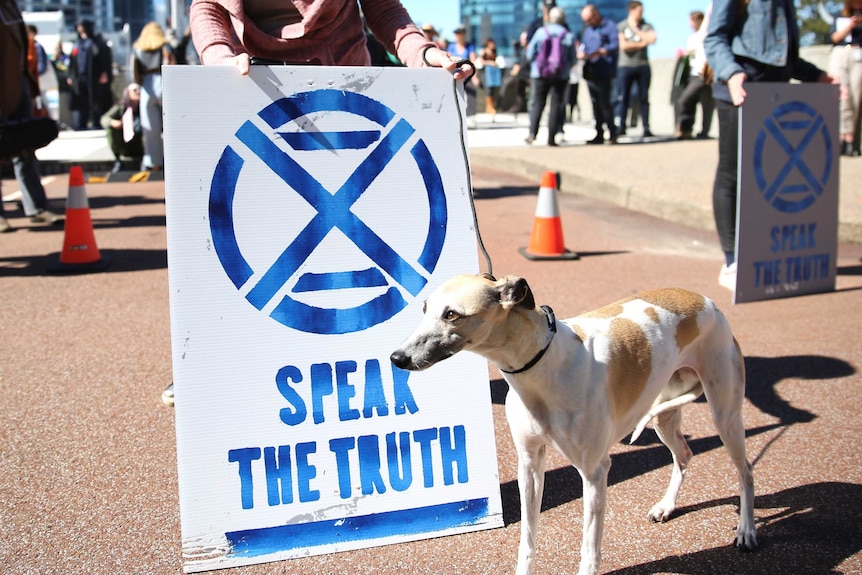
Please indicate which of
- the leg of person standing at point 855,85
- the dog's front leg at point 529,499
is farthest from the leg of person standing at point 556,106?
the dog's front leg at point 529,499

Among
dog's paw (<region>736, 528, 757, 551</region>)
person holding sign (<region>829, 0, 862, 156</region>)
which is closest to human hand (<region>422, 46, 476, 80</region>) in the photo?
dog's paw (<region>736, 528, 757, 551</region>)

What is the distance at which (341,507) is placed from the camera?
3.01m

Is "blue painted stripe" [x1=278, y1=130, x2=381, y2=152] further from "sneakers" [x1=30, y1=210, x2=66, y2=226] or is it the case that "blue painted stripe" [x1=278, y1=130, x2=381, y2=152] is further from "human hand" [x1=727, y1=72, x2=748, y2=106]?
"sneakers" [x1=30, y1=210, x2=66, y2=226]

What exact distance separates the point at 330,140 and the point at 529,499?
1454 mm

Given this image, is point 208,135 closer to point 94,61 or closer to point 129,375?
point 129,375

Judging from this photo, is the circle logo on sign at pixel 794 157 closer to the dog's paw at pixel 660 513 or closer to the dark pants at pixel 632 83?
the dog's paw at pixel 660 513

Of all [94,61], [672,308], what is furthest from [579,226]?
[94,61]

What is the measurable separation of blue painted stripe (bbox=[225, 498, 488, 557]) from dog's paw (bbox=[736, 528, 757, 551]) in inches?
35.6

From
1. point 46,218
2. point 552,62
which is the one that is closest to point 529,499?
point 46,218

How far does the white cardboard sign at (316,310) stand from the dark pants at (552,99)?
12.1 m

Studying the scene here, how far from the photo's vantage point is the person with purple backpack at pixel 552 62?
14.5 m

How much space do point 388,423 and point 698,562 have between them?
1.18 metres

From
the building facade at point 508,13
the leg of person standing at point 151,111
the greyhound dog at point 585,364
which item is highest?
the building facade at point 508,13

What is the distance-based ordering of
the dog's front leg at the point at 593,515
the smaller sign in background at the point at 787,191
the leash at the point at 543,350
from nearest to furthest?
the leash at the point at 543,350 < the dog's front leg at the point at 593,515 < the smaller sign in background at the point at 787,191
